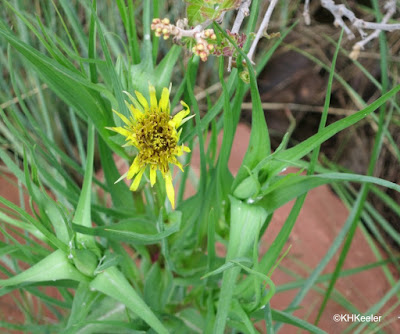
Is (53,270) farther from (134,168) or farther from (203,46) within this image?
(203,46)

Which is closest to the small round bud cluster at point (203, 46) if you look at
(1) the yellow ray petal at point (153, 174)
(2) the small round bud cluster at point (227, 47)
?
(2) the small round bud cluster at point (227, 47)

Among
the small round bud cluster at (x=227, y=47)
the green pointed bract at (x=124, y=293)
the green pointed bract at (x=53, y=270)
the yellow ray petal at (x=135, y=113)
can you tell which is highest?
the small round bud cluster at (x=227, y=47)

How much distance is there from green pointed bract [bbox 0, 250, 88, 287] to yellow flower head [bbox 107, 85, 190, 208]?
0.09 metres

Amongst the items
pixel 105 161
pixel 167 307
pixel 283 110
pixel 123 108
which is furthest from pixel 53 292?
pixel 283 110

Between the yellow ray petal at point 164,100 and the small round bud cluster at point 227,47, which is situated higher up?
the small round bud cluster at point 227,47

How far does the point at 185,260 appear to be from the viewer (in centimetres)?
59

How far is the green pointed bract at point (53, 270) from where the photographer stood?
380 mm

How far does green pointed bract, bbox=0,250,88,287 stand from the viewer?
14.9 inches

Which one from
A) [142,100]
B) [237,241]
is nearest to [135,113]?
[142,100]

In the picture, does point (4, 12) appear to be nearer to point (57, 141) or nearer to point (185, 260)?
point (57, 141)

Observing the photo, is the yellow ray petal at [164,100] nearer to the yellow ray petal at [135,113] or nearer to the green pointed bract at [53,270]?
the yellow ray petal at [135,113]

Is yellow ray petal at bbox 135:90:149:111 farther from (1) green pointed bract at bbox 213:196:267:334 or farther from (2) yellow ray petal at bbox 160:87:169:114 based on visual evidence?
(1) green pointed bract at bbox 213:196:267:334

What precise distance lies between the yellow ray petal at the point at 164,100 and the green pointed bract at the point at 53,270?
0.52 feet

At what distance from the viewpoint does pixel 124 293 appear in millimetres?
385
